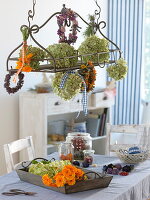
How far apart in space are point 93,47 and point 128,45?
2.90 metres

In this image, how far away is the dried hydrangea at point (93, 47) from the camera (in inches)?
106

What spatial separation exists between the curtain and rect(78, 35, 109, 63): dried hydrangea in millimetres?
2758

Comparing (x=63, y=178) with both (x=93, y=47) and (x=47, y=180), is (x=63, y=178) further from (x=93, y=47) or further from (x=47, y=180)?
(x=93, y=47)

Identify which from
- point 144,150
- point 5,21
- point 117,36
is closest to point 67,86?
point 144,150

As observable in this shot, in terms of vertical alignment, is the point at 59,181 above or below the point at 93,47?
below

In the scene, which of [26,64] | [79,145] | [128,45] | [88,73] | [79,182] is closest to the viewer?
[26,64]

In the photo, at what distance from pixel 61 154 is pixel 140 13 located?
2912 mm

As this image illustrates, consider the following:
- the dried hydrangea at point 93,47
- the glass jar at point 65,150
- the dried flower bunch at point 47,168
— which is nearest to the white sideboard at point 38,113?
the glass jar at point 65,150

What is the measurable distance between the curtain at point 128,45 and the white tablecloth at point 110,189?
8.26ft

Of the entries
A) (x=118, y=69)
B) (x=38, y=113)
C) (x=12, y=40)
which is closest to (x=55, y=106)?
(x=38, y=113)

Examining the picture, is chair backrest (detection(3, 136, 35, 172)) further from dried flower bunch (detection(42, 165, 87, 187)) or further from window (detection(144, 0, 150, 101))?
window (detection(144, 0, 150, 101))

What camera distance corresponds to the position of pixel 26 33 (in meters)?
2.41

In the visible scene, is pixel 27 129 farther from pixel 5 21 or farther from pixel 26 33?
pixel 26 33

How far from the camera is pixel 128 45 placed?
5.53 meters
